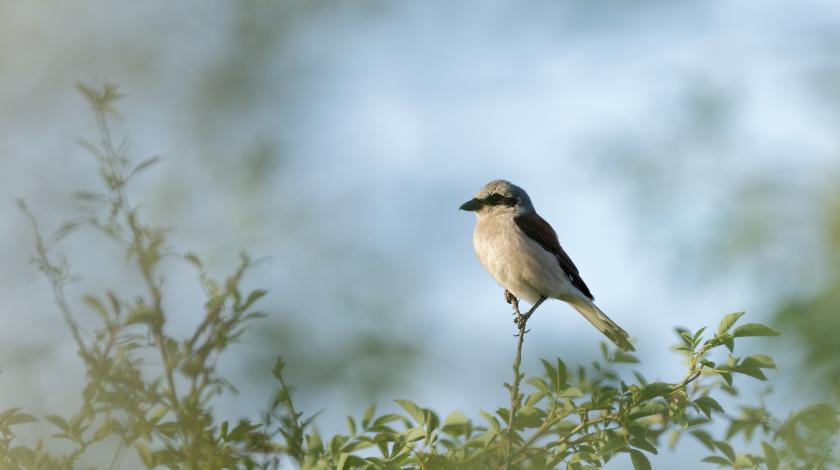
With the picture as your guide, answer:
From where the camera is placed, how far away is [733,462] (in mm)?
3152

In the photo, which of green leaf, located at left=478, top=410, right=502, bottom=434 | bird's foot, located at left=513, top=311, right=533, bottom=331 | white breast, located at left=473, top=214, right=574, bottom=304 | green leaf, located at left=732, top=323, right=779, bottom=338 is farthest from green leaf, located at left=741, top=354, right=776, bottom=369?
white breast, located at left=473, top=214, right=574, bottom=304

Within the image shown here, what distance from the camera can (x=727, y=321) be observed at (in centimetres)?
276

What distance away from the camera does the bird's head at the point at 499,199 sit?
6.97 metres

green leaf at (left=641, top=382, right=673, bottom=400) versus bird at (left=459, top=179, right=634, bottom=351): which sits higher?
bird at (left=459, top=179, right=634, bottom=351)

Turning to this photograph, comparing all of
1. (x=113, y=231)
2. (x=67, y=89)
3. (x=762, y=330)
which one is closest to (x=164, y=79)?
(x=67, y=89)

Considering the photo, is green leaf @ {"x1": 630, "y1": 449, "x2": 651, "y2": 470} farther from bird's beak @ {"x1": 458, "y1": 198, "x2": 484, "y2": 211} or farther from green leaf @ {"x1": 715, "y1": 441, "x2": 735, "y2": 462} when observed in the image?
bird's beak @ {"x1": 458, "y1": 198, "x2": 484, "y2": 211}

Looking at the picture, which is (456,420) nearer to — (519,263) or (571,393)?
(571,393)

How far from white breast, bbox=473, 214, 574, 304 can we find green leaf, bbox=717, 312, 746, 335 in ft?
12.1

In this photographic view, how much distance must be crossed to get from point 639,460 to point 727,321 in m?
0.53

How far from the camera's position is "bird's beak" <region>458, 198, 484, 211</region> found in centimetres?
675

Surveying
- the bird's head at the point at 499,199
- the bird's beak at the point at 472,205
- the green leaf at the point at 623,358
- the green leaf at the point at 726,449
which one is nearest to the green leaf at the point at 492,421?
the green leaf at the point at 623,358

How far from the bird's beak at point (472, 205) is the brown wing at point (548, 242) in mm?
325

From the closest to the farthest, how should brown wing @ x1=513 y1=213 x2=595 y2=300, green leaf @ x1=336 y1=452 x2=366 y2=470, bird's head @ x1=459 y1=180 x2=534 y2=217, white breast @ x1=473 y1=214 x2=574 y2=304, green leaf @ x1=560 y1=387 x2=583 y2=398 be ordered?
green leaf @ x1=336 y1=452 x2=366 y2=470 → green leaf @ x1=560 y1=387 x2=583 y2=398 → white breast @ x1=473 y1=214 x2=574 y2=304 → brown wing @ x1=513 y1=213 x2=595 y2=300 → bird's head @ x1=459 y1=180 x2=534 y2=217

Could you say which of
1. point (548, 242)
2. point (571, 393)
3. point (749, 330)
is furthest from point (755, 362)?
point (548, 242)
